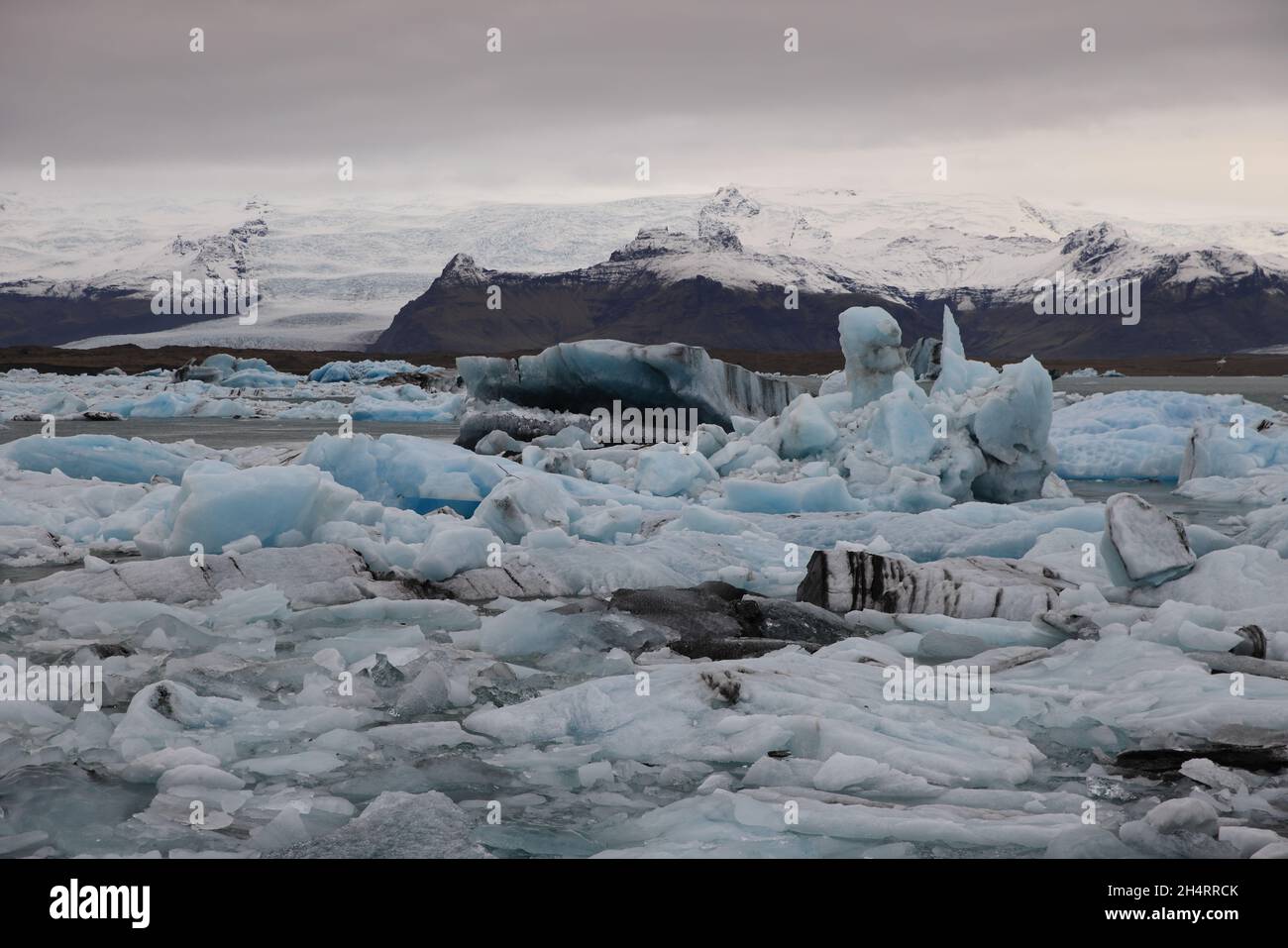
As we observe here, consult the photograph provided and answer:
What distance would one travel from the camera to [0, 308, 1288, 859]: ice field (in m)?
3.65

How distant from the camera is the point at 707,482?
1218 centimetres

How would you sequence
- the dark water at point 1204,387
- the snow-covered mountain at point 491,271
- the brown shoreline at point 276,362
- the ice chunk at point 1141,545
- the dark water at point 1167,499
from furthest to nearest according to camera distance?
the snow-covered mountain at point 491,271 → the brown shoreline at point 276,362 → the dark water at point 1204,387 → the dark water at point 1167,499 → the ice chunk at point 1141,545

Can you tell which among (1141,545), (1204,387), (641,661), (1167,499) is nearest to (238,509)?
(641,661)

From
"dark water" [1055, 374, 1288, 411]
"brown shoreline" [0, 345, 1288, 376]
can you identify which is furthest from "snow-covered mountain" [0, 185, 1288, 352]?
"dark water" [1055, 374, 1288, 411]

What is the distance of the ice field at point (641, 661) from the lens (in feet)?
12.0

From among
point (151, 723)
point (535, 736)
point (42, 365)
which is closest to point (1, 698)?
point (151, 723)

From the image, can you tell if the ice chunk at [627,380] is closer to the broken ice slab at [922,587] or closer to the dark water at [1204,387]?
the broken ice slab at [922,587]

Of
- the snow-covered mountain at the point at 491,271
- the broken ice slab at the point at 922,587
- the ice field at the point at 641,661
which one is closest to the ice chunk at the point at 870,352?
the ice field at the point at 641,661

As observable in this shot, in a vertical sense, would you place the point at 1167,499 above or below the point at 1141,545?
below

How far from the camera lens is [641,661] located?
18.5ft

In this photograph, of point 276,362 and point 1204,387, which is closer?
point 1204,387

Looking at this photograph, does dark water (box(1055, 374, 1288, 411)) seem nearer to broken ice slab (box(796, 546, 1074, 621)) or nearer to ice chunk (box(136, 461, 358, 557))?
broken ice slab (box(796, 546, 1074, 621))

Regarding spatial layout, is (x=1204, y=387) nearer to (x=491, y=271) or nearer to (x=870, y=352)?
(x=870, y=352)
